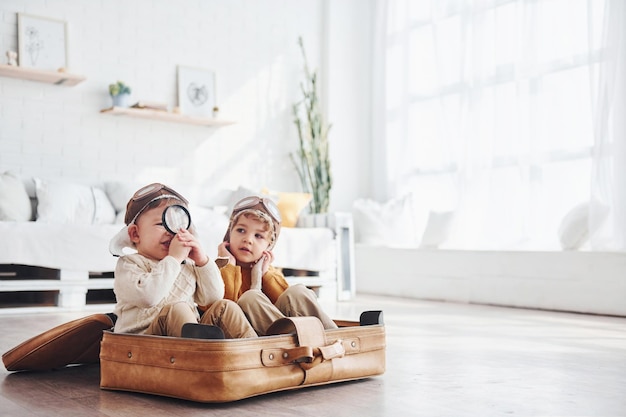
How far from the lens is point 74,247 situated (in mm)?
4227

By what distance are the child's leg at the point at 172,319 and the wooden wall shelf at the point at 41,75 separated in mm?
3452

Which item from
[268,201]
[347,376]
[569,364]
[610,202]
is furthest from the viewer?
[610,202]

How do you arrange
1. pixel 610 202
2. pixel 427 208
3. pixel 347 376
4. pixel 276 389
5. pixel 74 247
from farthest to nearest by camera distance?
pixel 427 208, pixel 610 202, pixel 74 247, pixel 347 376, pixel 276 389

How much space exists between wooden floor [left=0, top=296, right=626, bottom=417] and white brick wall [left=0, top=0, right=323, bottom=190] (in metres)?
2.14

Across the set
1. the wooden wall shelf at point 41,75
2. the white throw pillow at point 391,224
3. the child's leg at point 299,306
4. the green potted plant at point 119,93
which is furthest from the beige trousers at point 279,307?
the white throw pillow at point 391,224

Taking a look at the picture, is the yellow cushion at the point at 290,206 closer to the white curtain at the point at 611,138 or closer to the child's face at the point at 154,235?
the white curtain at the point at 611,138

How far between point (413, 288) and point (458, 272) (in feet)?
1.48

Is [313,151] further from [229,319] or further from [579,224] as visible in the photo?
[229,319]

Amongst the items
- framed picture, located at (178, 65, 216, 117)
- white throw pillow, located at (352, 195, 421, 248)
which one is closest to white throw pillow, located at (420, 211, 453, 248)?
white throw pillow, located at (352, 195, 421, 248)

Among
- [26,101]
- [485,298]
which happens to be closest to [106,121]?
[26,101]

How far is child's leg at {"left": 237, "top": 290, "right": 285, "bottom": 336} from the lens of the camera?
6.54 feet

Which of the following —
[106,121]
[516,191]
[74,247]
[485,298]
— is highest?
[106,121]

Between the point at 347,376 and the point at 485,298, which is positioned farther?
the point at 485,298

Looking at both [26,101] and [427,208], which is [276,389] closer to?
[26,101]
